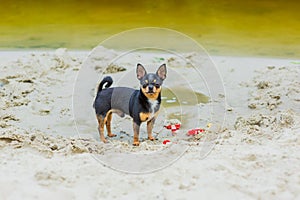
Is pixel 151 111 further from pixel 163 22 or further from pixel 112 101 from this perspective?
pixel 163 22

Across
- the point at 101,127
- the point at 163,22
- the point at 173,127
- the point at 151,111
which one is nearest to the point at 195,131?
the point at 173,127

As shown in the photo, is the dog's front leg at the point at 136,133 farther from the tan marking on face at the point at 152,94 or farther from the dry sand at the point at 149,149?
the tan marking on face at the point at 152,94

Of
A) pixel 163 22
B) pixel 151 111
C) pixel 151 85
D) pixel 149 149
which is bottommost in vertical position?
pixel 149 149

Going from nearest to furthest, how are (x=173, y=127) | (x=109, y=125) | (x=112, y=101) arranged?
1. (x=112, y=101)
2. (x=109, y=125)
3. (x=173, y=127)

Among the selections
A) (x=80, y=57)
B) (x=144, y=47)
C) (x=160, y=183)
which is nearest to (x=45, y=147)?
(x=160, y=183)

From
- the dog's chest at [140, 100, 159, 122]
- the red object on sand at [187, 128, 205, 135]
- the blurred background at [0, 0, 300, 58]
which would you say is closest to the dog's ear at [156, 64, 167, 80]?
the dog's chest at [140, 100, 159, 122]

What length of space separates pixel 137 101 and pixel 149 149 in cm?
20

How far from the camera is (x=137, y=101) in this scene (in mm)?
2008

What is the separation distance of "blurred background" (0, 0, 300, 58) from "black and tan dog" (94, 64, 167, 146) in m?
1.64

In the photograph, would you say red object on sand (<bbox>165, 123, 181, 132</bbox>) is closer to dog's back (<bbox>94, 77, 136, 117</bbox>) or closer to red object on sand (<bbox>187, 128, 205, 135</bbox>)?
red object on sand (<bbox>187, 128, 205, 135</bbox>)

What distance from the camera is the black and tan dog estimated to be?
1.96m

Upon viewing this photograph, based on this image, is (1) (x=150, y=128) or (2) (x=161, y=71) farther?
(1) (x=150, y=128)

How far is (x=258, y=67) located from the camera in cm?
318

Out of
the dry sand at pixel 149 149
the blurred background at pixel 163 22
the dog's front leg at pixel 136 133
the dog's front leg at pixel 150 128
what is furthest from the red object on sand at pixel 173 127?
the blurred background at pixel 163 22
